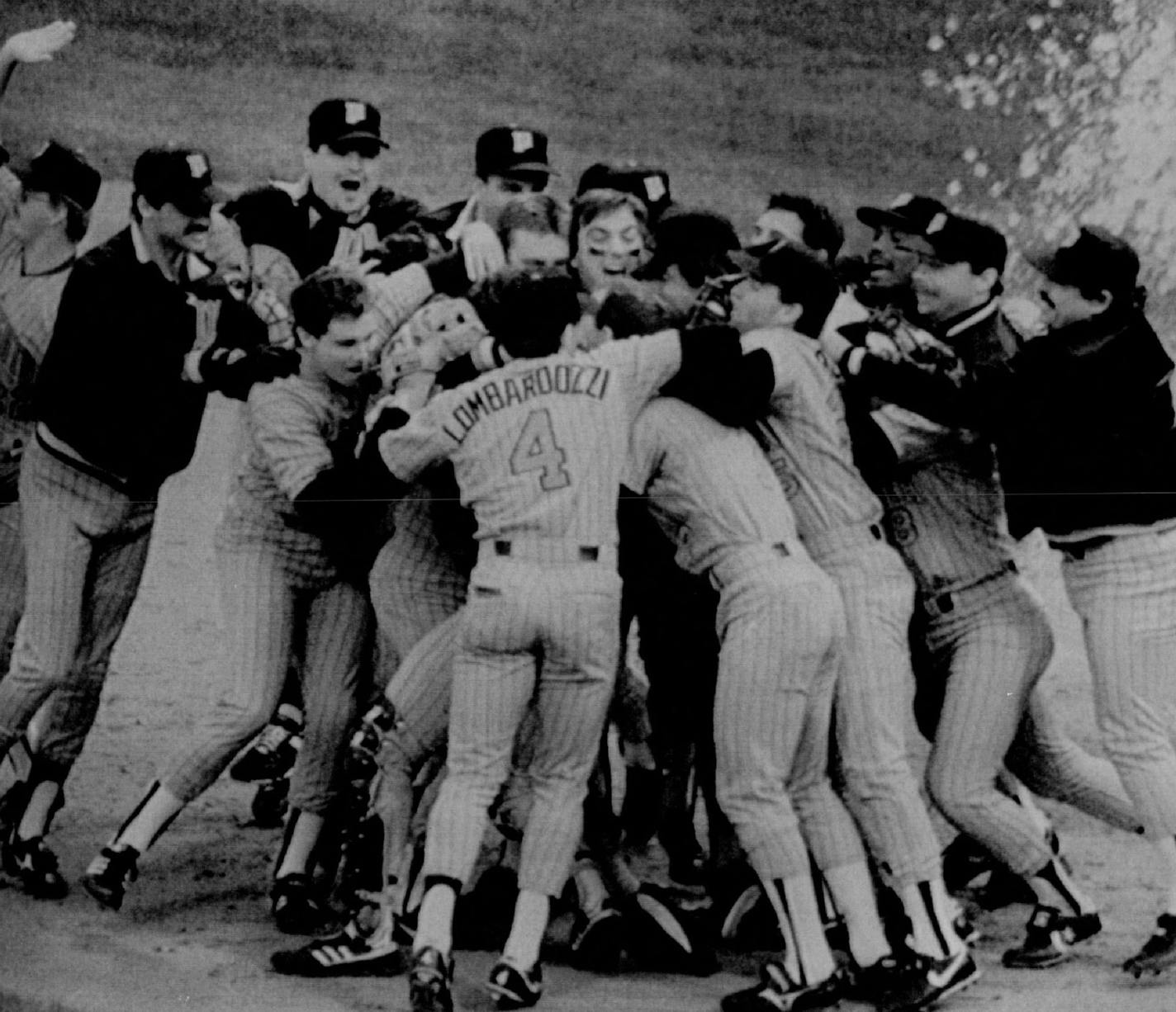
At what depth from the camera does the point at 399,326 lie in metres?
5.04

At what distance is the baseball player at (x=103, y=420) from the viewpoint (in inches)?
205

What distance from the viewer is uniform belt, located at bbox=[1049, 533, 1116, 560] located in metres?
4.63

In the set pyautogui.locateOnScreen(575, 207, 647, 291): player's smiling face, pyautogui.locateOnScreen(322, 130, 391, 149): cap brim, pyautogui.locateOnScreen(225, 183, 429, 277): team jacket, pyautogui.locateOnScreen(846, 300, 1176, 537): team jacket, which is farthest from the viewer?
pyautogui.locateOnScreen(322, 130, 391, 149): cap brim

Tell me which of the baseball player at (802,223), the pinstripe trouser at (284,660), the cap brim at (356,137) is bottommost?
the pinstripe trouser at (284,660)

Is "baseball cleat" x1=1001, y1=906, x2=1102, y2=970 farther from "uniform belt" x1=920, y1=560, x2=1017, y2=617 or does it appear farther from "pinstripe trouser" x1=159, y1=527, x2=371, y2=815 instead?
"pinstripe trouser" x1=159, y1=527, x2=371, y2=815

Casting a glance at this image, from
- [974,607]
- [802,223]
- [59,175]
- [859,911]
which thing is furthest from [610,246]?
[859,911]

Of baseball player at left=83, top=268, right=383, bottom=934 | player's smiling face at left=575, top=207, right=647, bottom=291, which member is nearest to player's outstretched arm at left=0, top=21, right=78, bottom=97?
baseball player at left=83, top=268, right=383, bottom=934

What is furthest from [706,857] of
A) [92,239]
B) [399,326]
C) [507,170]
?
[92,239]

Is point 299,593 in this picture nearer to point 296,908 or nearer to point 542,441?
point 296,908

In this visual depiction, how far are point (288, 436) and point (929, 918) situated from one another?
185cm

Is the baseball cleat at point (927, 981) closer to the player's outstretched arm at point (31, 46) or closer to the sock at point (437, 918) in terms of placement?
the sock at point (437, 918)

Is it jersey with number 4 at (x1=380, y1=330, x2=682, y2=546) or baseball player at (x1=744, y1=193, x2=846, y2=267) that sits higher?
baseball player at (x1=744, y1=193, x2=846, y2=267)

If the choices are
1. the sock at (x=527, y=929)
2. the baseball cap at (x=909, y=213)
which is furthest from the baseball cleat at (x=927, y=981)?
the baseball cap at (x=909, y=213)

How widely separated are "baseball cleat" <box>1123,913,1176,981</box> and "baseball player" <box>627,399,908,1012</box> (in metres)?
0.58
